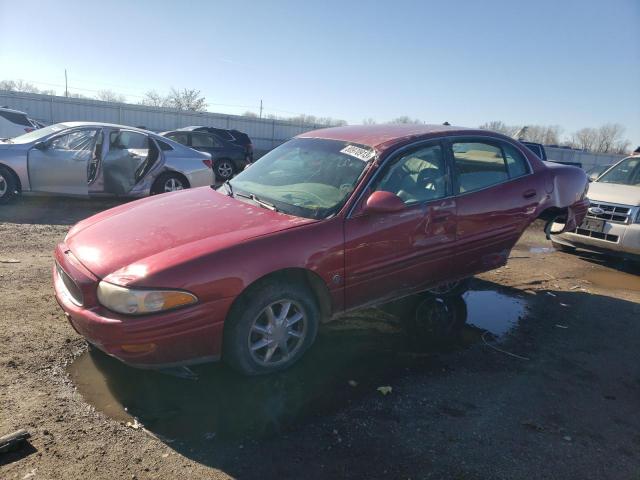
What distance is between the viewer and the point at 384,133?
4203mm

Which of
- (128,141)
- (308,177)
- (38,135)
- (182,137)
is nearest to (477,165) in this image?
(308,177)

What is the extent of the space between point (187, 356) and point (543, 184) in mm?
3920

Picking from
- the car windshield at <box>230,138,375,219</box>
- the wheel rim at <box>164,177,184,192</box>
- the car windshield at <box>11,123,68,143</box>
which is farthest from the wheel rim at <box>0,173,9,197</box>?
the car windshield at <box>230,138,375,219</box>

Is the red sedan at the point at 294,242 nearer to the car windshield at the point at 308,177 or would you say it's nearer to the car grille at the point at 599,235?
the car windshield at the point at 308,177

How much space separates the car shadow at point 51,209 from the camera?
24.0 ft

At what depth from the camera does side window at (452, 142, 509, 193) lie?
4234 millimetres

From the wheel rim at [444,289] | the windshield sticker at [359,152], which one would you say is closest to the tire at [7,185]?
the windshield sticker at [359,152]

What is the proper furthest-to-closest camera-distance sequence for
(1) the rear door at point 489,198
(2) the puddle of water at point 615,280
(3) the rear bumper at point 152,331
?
(2) the puddle of water at point 615,280 → (1) the rear door at point 489,198 → (3) the rear bumper at point 152,331

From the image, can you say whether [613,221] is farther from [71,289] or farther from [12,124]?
[12,124]

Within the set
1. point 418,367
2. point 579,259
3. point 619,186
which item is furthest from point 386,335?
point 619,186

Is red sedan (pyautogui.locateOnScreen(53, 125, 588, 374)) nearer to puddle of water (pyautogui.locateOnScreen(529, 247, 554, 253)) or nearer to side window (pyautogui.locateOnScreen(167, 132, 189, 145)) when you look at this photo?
puddle of water (pyautogui.locateOnScreen(529, 247, 554, 253))

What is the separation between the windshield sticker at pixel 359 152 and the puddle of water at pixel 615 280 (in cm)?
427

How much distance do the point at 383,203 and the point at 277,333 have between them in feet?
3.96

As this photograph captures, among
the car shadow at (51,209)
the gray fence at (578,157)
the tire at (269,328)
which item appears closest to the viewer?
the tire at (269,328)
